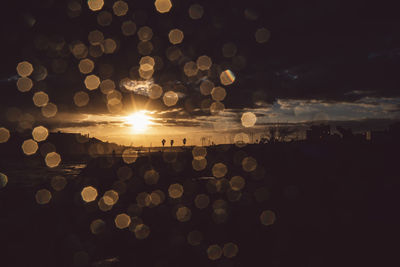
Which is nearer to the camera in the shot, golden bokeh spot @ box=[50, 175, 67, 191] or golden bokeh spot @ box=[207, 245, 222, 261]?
golden bokeh spot @ box=[207, 245, 222, 261]

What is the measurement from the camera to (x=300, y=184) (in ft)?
86.2

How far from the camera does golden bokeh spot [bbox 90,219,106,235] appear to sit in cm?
1445

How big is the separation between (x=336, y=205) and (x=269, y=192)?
6523 mm

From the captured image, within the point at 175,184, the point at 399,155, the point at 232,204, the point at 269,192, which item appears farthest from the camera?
the point at 399,155

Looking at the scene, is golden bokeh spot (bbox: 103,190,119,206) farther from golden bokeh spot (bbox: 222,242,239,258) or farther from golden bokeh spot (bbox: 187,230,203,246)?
golden bokeh spot (bbox: 222,242,239,258)

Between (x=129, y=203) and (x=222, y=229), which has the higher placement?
(x=129, y=203)

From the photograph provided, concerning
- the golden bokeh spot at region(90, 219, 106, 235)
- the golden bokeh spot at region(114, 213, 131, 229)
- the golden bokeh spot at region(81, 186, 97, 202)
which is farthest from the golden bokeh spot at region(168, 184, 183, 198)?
the golden bokeh spot at region(90, 219, 106, 235)

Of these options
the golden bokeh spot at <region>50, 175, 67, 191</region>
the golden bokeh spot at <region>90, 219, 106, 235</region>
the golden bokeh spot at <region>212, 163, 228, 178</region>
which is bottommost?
the golden bokeh spot at <region>90, 219, 106, 235</region>

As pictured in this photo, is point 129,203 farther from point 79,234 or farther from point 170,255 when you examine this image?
point 170,255

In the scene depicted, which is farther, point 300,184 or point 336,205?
point 300,184

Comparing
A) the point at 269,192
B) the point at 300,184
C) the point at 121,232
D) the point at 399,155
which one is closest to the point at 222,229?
the point at 121,232

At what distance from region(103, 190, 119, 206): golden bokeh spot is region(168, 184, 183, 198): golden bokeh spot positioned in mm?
4337

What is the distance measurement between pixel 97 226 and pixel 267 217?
9.27 metres

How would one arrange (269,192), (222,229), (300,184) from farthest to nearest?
(300,184) < (269,192) < (222,229)
